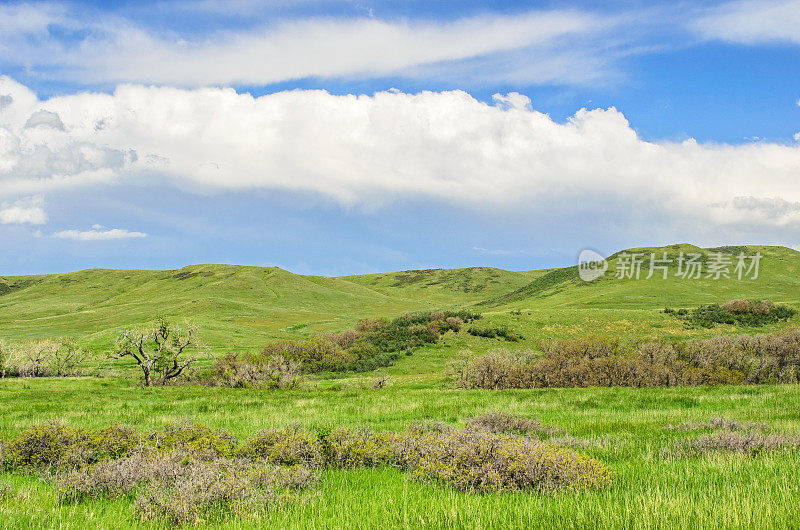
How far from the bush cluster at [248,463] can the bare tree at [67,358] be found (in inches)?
2008

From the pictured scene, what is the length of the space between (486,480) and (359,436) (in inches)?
119

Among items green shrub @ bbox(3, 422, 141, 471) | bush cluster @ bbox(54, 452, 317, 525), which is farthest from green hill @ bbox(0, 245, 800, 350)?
bush cluster @ bbox(54, 452, 317, 525)

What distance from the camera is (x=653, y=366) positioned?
26.4 m

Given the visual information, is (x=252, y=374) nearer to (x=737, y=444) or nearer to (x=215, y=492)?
(x=215, y=492)

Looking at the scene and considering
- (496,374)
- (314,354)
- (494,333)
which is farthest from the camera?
(494,333)

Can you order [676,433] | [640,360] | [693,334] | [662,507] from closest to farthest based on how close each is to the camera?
[662,507] < [676,433] < [640,360] < [693,334]

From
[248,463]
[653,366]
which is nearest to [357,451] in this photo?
[248,463]

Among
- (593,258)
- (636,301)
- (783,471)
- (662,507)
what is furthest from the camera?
(593,258)

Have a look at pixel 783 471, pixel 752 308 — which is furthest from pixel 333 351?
pixel 752 308

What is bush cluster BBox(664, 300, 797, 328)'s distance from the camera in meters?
70.1

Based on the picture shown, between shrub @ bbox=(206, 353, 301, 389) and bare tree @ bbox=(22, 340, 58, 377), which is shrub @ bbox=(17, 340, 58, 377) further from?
shrub @ bbox=(206, 353, 301, 389)

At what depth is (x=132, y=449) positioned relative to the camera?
799 cm

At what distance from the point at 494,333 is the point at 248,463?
2047 inches

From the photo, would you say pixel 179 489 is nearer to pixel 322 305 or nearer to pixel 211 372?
pixel 211 372
